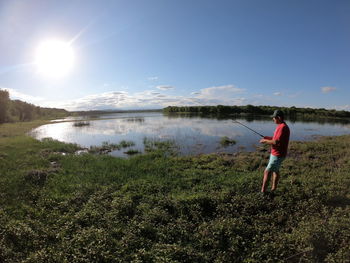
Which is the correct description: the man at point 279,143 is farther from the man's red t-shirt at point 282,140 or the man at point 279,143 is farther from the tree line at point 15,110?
the tree line at point 15,110

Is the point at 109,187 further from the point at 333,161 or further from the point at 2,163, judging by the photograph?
the point at 333,161

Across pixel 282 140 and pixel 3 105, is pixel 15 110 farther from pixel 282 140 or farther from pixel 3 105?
pixel 282 140

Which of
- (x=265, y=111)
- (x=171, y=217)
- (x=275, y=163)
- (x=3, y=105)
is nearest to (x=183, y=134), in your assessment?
(x=275, y=163)

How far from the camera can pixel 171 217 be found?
239 inches

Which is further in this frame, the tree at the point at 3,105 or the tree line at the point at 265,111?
the tree line at the point at 265,111

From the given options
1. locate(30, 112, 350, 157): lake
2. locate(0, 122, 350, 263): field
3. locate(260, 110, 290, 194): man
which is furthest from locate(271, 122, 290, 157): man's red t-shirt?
locate(30, 112, 350, 157): lake

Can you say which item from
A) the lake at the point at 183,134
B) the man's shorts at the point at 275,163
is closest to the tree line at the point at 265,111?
the lake at the point at 183,134

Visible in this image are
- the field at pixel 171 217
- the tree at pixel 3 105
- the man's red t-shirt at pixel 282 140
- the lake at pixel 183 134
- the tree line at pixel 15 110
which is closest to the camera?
the field at pixel 171 217

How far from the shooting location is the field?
4474mm

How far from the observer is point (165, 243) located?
16.0ft

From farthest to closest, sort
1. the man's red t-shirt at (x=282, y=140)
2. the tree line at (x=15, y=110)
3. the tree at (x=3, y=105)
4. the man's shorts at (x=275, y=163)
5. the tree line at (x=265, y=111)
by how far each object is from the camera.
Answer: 1. the tree line at (x=265, y=111)
2. the tree line at (x=15, y=110)
3. the tree at (x=3, y=105)
4. the man's shorts at (x=275, y=163)
5. the man's red t-shirt at (x=282, y=140)

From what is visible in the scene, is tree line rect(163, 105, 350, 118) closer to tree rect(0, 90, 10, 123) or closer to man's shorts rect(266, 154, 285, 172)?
man's shorts rect(266, 154, 285, 172)

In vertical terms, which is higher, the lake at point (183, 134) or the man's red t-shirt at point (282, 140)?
the man's red t-shirt at point (282, 140)

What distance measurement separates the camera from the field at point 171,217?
14.7 ft
